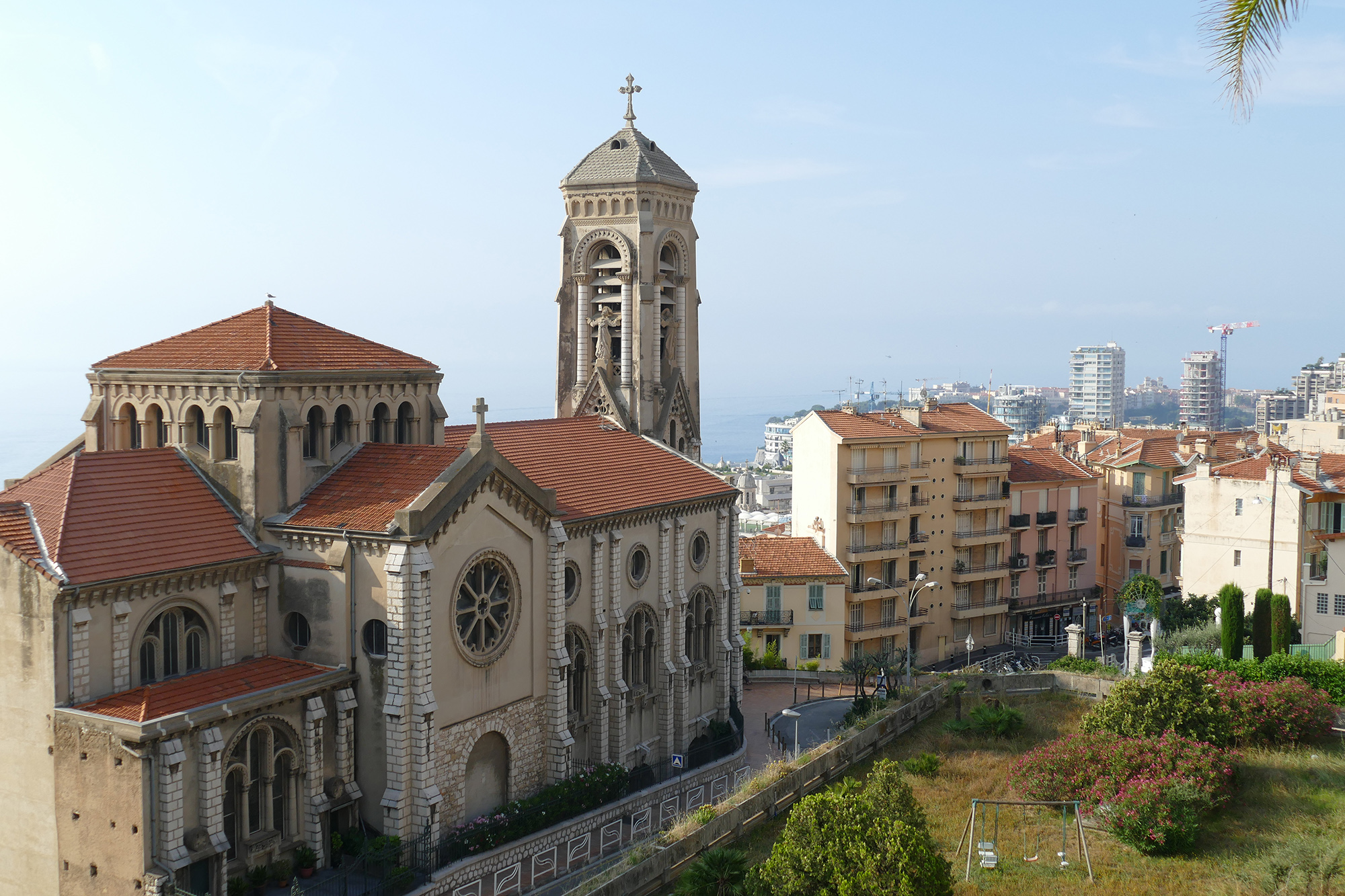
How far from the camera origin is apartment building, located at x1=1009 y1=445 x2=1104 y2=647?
78375mm

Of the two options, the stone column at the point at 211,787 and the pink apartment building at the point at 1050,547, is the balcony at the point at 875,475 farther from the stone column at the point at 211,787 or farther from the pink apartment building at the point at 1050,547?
the stone column at the point at 211,787

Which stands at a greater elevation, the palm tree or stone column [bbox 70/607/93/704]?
stone column [bbox 70/607/93/704]

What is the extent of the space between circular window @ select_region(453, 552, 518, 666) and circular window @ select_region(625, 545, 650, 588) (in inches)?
290

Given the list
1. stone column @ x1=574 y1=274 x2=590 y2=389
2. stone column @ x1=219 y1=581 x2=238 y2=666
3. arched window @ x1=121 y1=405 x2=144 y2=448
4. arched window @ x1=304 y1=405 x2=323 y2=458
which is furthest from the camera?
stone column @ x1=574 y1=274 x2=590 y2=389

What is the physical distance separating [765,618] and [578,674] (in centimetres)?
2617

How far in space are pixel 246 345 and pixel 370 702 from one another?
11.0 m

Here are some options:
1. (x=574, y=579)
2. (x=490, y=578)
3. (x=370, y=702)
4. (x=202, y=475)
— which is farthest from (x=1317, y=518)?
(x=202, y=475)

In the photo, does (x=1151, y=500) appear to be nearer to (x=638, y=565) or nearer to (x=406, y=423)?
(x=638, y=565)

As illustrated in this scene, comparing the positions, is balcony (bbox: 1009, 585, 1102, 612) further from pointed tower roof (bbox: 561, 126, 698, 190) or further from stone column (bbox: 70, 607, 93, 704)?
stone column (bbox: 70, 607, 93, 704)

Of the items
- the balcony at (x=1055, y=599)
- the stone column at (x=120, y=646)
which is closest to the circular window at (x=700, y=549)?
the stone column at (x=120, y=646)

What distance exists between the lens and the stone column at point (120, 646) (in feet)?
95.3

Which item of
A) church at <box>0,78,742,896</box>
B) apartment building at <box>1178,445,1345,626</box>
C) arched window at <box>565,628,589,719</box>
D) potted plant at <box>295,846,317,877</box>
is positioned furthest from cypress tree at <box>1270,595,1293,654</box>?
potted plant at <box>295,846,317,877</box>

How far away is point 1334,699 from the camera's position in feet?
132

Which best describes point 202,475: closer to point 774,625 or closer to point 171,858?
point 171,858
